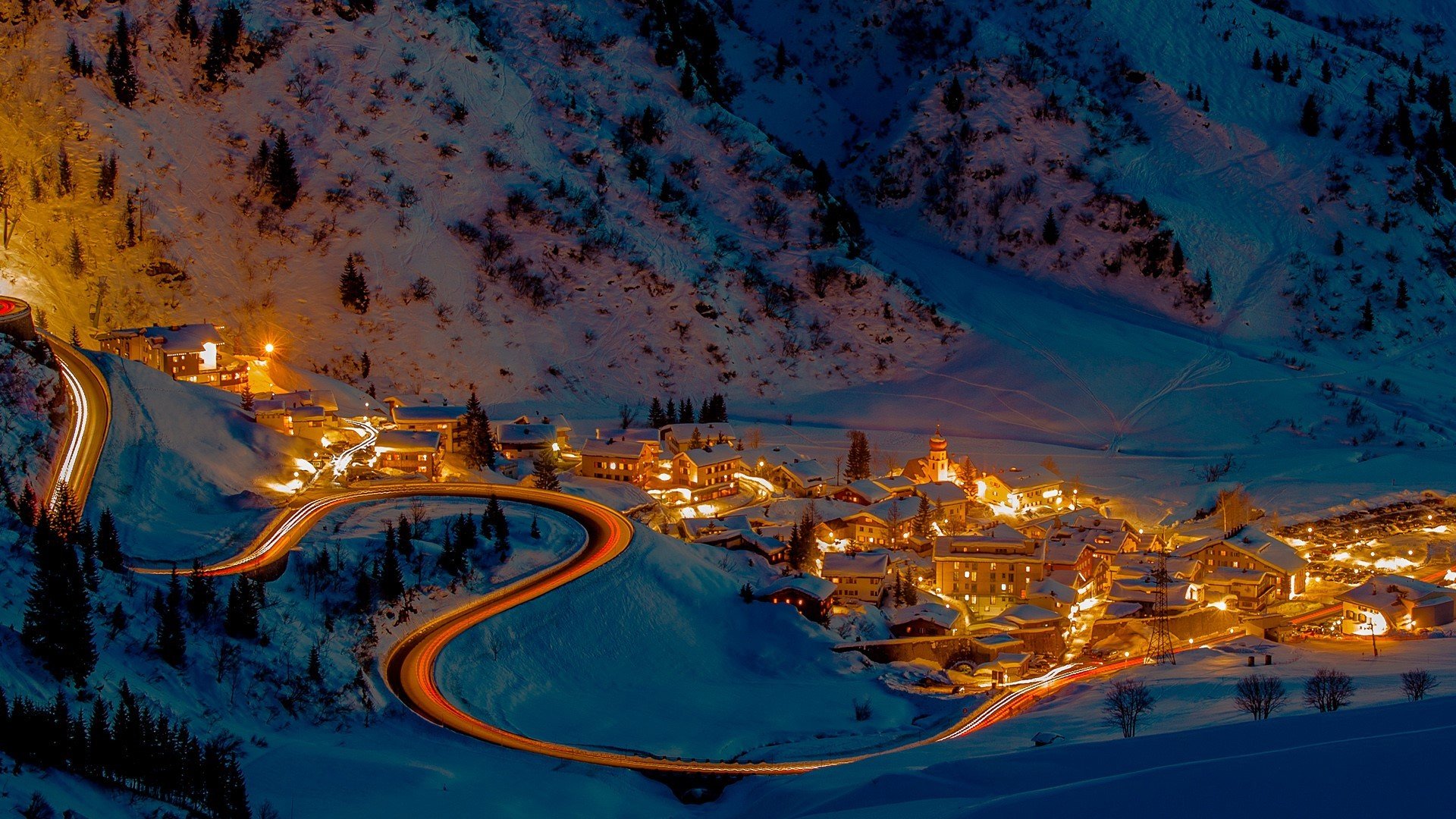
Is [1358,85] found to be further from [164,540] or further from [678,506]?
[164,540]

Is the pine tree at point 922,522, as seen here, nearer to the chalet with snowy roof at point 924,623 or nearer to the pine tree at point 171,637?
the chalet with snowy roof at point 924,623

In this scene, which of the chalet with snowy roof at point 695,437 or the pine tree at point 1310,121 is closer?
the chalet with snowy roof at point 695,437

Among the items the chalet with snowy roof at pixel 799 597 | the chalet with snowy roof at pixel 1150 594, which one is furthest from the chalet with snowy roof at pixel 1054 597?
the chalet with snowy roof at pixel 799 597

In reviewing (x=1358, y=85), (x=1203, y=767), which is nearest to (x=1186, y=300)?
(x=1358, y=85)

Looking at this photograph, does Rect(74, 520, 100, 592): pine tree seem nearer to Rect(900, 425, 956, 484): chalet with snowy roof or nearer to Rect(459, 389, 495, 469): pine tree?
Rect(459, 389, 495, 469): pine tree

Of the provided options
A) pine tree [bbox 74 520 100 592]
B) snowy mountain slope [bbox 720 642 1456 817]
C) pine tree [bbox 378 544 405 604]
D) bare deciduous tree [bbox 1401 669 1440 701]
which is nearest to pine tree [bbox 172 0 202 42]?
pine tree [bbox 74 520 100 592]

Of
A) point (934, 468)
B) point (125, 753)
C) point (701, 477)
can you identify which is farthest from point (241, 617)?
point (934, 468)
